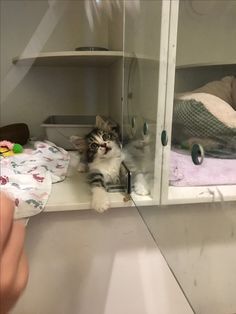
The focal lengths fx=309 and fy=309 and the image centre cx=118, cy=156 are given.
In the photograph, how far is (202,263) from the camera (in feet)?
1.97

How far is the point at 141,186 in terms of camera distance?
873 mm

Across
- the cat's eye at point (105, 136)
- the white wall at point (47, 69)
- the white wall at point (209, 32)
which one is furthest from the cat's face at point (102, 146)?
the white wall at point (47, 69)

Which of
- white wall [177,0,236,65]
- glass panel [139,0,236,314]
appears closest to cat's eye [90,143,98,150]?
glass panel [139,0,236,314]

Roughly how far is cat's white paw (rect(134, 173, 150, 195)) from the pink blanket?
0.11 m

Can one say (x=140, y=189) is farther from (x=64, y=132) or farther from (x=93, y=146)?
(x=64, y=132)

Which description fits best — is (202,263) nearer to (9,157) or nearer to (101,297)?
(101,297)

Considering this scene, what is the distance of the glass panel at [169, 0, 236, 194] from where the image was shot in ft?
2.34

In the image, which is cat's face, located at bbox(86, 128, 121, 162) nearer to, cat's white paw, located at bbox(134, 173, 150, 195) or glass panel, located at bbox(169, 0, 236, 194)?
cat's white paw, located at bbox(134, 173, 150, 195)

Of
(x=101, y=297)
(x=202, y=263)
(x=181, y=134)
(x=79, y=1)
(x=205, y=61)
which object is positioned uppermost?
(x=79, y=1)

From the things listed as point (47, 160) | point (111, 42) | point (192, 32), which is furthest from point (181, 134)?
point (111, 42)

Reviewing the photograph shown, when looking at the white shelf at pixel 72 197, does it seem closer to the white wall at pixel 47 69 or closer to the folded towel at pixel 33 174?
the folded towel at pixel 33 174

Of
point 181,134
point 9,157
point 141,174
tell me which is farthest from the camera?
point 9,157

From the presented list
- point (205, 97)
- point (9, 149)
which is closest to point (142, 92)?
point (205, 97)

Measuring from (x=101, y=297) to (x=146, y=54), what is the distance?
74 cm
